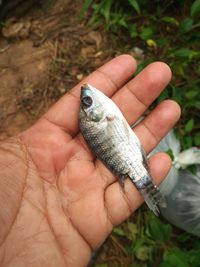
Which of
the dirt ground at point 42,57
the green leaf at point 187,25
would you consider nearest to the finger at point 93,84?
the green leaf at point 187,25

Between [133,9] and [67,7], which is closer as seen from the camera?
[133,9]

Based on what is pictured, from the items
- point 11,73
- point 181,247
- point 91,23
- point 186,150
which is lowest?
point 181,247

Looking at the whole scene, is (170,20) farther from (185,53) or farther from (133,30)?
(185,53)

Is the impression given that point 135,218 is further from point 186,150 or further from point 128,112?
point 128,112

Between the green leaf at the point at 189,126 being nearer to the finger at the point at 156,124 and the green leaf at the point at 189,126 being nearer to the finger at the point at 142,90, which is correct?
the finger at the point at 156,124

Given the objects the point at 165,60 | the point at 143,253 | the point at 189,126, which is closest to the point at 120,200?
the point at 143,253

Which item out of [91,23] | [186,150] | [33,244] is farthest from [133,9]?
[33,244]
